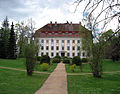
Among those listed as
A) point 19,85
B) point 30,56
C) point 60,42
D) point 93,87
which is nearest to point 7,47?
point 60,42

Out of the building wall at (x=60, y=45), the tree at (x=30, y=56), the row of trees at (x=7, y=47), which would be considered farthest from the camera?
the building wall at (x=60, y=45)

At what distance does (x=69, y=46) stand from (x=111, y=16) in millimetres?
54545

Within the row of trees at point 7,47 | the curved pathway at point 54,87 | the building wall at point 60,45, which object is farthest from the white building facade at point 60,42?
the curved pathway at point 54,87

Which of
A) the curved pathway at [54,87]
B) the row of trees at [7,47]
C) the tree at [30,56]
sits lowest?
the curved pathway at [54,87]

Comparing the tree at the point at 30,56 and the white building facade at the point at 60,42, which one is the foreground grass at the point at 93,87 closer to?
the tree at the point at 30,56

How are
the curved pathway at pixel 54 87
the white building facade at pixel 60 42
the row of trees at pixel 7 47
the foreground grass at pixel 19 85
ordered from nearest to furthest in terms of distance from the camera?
the foreground grass at pixel 19 85
the curved pathway at pixel 54 87
the row of trees at pixel 7 47
the white building facade at pixel 60 42

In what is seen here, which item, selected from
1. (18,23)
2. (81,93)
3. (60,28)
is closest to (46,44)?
(60,28)

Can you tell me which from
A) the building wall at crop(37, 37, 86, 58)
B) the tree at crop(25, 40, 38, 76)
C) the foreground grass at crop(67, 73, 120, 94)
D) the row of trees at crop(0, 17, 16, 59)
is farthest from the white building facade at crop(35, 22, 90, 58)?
the foreground grass at crop(67, 73, 120, 94)

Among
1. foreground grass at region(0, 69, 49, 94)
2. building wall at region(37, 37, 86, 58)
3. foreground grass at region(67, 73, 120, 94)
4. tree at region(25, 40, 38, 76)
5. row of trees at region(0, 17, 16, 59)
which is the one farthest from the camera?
building wall at region(37, 37, 86, 58)

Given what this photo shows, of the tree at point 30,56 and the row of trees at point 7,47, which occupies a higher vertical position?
the row of trees at point 7,47

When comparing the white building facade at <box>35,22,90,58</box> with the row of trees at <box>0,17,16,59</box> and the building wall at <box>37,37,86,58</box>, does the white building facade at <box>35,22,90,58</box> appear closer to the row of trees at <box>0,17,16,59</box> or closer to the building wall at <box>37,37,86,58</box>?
the building wall at <box>37,37,86,58</box>

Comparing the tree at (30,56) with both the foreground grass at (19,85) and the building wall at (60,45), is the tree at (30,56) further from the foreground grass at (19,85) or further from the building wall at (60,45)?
the building wall at (60,45)

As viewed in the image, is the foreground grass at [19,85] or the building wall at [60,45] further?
the building wall at [60,45]

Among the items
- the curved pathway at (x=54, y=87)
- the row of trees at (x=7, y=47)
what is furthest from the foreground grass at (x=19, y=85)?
the row of trees at (x=7, y=47)
